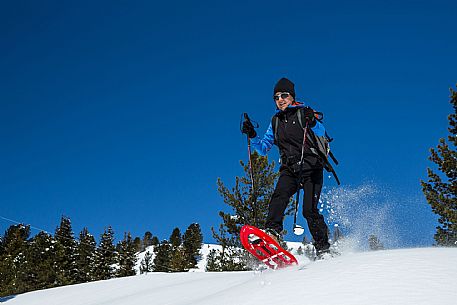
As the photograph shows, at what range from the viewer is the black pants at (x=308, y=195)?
5488mm

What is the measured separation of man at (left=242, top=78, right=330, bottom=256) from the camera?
5.46m

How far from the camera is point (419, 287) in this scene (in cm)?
287

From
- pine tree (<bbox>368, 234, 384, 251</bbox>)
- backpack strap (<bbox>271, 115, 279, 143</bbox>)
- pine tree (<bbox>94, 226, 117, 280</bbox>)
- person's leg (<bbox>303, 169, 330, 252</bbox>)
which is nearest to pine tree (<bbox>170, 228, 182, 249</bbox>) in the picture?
pine tree (<bbox>94, 226, 117, 280</bbox>)

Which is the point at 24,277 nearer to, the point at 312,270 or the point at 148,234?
the point at 312,270

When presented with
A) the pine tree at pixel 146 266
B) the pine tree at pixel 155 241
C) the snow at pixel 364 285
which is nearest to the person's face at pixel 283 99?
the snow at pixel 364 285

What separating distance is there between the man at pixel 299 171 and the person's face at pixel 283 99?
0.34 feet

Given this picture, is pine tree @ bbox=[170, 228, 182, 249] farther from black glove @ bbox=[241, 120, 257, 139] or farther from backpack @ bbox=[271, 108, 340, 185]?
backpack @ bbox=[271, 108, 340, 185]

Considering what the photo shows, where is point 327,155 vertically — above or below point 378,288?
above

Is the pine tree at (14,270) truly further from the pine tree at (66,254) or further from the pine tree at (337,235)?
the pine tree at (337,235)

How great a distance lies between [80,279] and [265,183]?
3260cm

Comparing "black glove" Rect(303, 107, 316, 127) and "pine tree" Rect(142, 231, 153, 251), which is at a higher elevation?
"pine tree" Rect(142, 231, 153, 251)

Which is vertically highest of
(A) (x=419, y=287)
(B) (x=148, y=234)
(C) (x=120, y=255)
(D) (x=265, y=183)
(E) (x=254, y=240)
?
(B) (x=148, y=234)

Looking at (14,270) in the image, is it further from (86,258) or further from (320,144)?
(320,144)

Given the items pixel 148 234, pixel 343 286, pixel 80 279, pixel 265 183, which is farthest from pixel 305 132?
pixel 148 234
